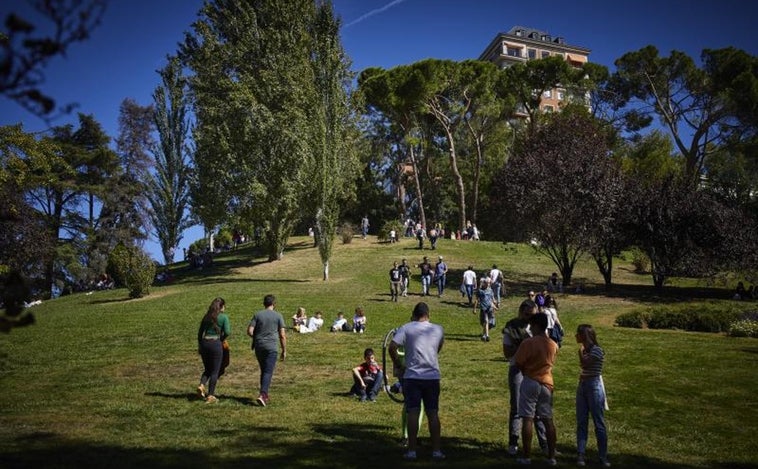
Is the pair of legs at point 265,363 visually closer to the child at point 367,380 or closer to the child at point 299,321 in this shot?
the child at point 367,380

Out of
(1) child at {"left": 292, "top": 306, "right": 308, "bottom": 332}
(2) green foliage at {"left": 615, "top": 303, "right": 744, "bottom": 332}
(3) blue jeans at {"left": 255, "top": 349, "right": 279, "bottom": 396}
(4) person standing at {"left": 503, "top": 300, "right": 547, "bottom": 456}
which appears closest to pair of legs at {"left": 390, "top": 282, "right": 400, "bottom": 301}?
(1) child at {"left": 292, "top": 306, "right": 308, "bottom": 332}

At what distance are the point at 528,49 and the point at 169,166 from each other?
256 ft

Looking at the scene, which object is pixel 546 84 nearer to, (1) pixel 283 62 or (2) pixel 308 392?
(1) pixel 283 62

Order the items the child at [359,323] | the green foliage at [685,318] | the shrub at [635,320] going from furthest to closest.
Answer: the shrub at [635,320]
the green foliage at [685,318]
the child at [359,323]

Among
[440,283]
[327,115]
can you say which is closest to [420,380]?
[440,283]

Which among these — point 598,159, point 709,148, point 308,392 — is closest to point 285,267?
point 598,159

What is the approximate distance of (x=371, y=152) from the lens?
59.6 metres

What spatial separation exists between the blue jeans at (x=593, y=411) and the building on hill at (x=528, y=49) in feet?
307

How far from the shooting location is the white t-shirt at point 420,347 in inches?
268

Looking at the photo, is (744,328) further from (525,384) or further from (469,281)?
(525,384)

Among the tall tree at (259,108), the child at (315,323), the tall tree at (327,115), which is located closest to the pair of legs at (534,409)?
the child at (315,323)

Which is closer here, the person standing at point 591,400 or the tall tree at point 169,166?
the person standing at point 591,400

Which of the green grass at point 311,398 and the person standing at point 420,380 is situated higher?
the person standing at point 420,380

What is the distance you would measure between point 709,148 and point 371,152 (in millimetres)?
33612
